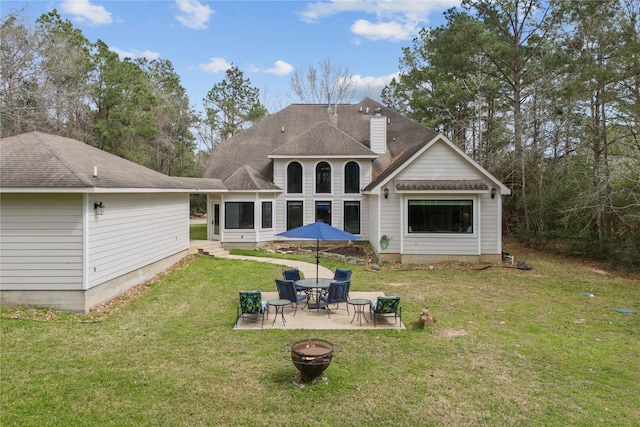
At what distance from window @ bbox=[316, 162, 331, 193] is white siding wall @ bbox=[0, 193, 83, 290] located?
43.1ft

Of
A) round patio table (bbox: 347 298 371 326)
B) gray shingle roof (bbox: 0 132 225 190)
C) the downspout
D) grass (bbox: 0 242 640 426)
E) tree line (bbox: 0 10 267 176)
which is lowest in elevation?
grass (bbox: 0 242 640 426)

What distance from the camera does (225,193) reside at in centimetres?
1927

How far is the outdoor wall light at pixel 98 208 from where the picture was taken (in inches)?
375

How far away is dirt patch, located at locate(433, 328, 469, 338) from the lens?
7922 mm

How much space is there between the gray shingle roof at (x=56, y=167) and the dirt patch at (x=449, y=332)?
333 inches

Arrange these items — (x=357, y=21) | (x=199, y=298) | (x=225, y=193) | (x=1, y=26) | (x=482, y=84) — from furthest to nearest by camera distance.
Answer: (x=482, y=84) < (x=357, y=21) < (x=225, y=193) < (x=1, y=26) < (x=199, y=298)

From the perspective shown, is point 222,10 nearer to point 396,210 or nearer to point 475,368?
point 396,210

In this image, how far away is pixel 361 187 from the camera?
67.9ft

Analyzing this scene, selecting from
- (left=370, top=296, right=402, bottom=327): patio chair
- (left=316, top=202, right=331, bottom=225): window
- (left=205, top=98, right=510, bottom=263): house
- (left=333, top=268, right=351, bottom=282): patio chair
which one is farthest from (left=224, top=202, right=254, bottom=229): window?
(left=370, top=296, right=402, bottom=327): patio chair

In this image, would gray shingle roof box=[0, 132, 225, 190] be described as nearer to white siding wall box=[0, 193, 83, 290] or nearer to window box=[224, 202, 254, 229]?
white siding wall box=[0, 193, 83, 290]

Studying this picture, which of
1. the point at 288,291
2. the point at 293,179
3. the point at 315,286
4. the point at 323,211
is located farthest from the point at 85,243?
the point at 323,211

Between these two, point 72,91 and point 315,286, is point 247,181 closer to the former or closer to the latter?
point 315,286

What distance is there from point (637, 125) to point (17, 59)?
28.6m

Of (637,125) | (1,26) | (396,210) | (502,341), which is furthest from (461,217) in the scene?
(1,26)
